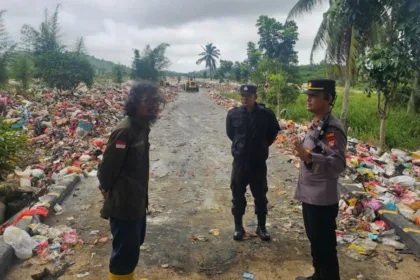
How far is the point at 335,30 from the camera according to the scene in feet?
34.1

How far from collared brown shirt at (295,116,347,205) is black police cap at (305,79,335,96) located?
0.67 ft

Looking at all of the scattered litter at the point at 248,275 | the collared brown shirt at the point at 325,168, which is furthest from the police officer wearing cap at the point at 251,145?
the collared brown shirt at the point at 325,168

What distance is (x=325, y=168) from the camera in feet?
7.41

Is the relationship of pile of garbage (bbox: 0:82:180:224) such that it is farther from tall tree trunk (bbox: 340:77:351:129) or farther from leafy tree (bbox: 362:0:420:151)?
tall tree trunk (bbox: 340:77:351:129)

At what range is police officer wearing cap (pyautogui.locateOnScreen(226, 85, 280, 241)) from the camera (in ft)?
11.3

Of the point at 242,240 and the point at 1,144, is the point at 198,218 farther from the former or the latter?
the point at 1,144

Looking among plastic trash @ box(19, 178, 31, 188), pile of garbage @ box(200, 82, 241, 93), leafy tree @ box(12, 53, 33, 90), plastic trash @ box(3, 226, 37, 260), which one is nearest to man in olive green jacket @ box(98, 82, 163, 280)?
plastic trash @ box(3, 226, 37, 260)

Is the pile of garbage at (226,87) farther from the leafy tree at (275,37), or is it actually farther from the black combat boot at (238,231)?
the black combat boot at (238,231)

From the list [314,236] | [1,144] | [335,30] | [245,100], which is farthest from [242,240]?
[335,30]

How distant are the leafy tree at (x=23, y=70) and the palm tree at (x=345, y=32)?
450 inches

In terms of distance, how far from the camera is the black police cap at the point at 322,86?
7.77 ft

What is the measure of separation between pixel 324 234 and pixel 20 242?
2.87m

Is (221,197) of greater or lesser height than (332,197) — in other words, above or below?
below

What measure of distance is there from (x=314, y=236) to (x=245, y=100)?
5.04 feet
